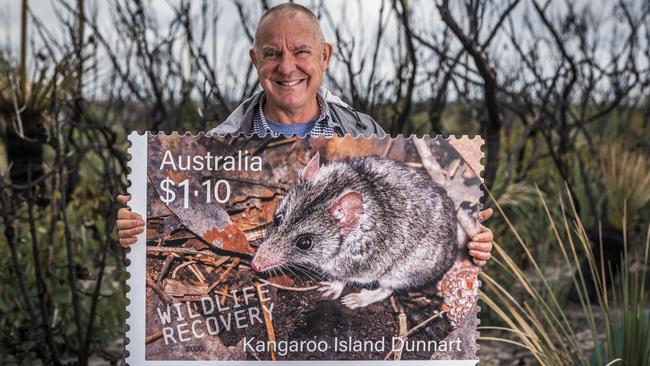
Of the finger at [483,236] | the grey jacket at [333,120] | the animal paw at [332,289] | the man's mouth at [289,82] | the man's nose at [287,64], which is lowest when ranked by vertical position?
the animal paw at [332,289]

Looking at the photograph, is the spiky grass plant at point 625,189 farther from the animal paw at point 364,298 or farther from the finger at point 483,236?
the animal paw at point 364,298

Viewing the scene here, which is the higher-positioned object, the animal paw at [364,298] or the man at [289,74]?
the man at [289,74]

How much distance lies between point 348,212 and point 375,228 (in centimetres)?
8

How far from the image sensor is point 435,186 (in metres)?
2.14

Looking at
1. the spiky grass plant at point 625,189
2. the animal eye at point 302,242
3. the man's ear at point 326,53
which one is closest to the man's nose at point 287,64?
the man's ear at point 326,53

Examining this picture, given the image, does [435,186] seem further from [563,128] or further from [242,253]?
[563,128]

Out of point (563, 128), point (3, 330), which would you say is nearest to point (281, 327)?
point (3, 330)

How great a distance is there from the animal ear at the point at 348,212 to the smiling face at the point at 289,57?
342 mm

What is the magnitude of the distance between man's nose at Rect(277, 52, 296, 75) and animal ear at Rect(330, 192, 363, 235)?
388 mm

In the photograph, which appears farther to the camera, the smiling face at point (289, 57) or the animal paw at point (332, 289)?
the smiling face at point (289, 57)

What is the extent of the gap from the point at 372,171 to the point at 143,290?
2.03ft

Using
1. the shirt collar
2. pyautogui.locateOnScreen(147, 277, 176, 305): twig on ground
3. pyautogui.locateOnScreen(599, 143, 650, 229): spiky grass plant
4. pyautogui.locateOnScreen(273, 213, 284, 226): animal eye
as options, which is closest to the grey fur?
pyautogui.locateOnScreen(273, 213, 284, 226): animal eye

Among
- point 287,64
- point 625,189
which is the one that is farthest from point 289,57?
point 625,189

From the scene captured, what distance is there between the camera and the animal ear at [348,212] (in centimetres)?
214
